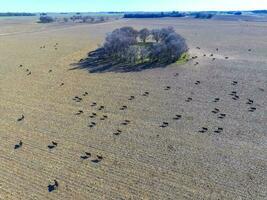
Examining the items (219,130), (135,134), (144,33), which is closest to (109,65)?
(144,33)

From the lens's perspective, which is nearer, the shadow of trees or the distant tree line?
the shadow of trees

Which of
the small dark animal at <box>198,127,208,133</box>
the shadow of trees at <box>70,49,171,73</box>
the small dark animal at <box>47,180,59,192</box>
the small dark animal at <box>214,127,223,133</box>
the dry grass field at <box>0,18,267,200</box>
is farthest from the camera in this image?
the shadow of trees at <box>70,49,171,73</box>

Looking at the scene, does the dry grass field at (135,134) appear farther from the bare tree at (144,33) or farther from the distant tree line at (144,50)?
the bare tree at (144,33)

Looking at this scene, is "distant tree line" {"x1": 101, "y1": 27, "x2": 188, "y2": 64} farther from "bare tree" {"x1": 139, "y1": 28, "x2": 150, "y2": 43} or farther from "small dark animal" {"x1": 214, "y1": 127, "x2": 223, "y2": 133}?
"small dark animal" {"x1": 214, "y1": 127, "x2": 223, "y2": 133}

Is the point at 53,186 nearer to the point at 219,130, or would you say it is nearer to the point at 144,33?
the point at 219,130

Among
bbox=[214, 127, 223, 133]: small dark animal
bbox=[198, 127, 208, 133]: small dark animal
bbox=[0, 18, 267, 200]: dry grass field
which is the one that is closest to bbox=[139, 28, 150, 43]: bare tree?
bbox=[0, 18, 267, 200]: dry grass field

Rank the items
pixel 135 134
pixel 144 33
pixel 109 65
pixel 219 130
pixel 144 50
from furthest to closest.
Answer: pixel 144 33 < pixel 144 50 < pixel 109 65 < pixel 219 130 < pixel 135 134
